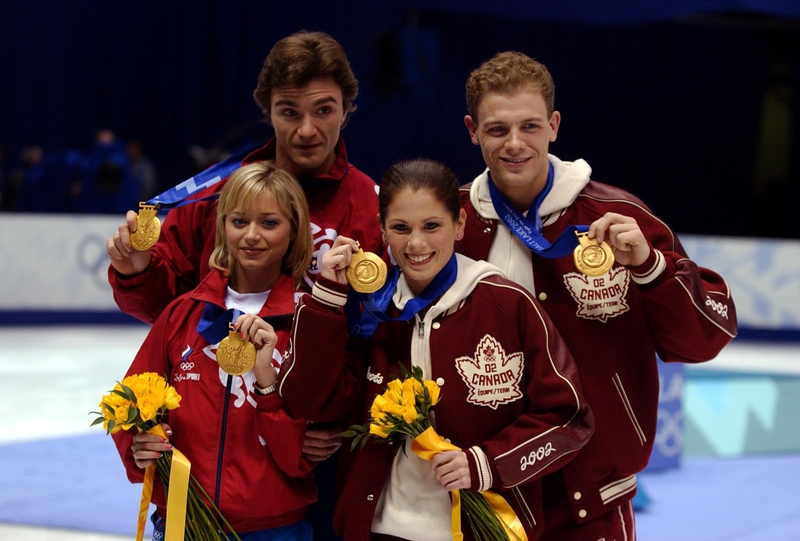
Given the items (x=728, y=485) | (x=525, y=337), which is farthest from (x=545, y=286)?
(x=728, y=485)

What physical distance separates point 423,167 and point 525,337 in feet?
1.60

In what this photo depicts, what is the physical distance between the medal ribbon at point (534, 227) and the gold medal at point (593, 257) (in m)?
0.08

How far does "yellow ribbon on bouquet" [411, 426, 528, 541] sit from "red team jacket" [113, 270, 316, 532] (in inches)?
13.8

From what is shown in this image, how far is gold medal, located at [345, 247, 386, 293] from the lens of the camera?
86.9 inches

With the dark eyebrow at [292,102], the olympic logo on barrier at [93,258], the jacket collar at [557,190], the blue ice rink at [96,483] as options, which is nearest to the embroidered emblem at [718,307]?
the jacket collar at [557,190]

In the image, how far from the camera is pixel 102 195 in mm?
11086

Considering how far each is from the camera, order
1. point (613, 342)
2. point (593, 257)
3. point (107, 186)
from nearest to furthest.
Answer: point (593, 257) < point (613, 342) < point (107, 186)

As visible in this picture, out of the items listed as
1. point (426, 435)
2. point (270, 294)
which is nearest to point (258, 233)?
point (270, 294)

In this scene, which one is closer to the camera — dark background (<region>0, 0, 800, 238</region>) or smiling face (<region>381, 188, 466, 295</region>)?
smiling face (<region>381, 188, 466, 295</region>)

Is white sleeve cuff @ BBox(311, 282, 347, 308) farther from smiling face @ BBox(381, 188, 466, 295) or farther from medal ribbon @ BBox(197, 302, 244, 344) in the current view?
medal ribbon @ BBox(197, 302, 244, 344)

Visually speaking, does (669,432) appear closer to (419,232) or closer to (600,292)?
(600,292)

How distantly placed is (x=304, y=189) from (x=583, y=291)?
2.84 ft

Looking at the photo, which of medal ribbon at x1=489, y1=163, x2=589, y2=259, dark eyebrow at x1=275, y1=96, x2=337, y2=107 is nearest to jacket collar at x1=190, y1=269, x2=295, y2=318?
dark eyebrow at x1=275, y1=96, x2=337, y2=107

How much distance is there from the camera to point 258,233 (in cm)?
249
